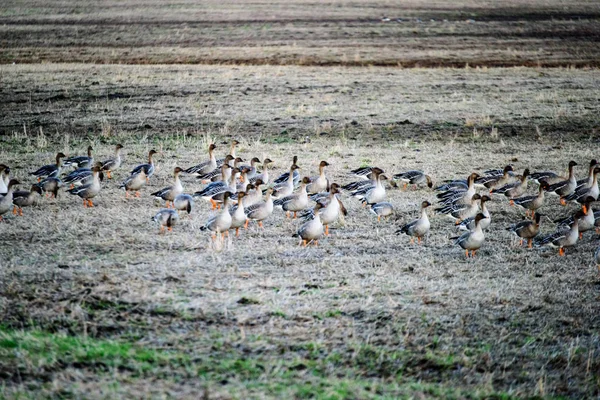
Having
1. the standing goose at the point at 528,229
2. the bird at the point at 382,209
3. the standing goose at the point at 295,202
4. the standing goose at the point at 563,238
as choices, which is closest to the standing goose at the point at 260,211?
the standing goose at the point at 295,202

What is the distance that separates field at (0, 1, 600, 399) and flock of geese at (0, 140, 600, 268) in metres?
0.32

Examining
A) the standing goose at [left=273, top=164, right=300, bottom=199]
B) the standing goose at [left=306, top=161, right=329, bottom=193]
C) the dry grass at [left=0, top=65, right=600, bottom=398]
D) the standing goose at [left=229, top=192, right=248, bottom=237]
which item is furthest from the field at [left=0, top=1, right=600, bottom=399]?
the standing goose at [left=306, top=161, right=329, bottom=193]

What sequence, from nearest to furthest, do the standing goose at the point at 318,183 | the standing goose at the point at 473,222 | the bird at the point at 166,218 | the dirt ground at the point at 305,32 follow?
the bird at the point at 166,218, the standing goose at the point at 473,222, the standing goose at the point at 318,183, the dirt ground at the point at 305,32

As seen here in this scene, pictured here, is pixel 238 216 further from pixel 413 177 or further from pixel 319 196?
pixel 413 177

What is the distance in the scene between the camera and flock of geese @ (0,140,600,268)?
13.8 m

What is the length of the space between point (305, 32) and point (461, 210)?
144ft

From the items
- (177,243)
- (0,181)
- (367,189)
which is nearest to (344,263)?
(177,243)

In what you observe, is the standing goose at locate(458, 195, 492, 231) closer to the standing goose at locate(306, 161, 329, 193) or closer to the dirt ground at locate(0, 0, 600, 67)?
the standing goose at locate(306, 161, 329, 193)

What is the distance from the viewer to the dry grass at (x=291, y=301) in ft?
26.7

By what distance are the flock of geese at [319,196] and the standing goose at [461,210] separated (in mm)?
20

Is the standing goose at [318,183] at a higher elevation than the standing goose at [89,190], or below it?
below

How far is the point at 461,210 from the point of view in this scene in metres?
15.3

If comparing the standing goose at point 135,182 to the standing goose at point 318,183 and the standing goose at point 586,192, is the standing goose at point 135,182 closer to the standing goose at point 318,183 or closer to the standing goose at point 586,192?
the standing goose at point 318,183

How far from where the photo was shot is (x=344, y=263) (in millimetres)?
12609
